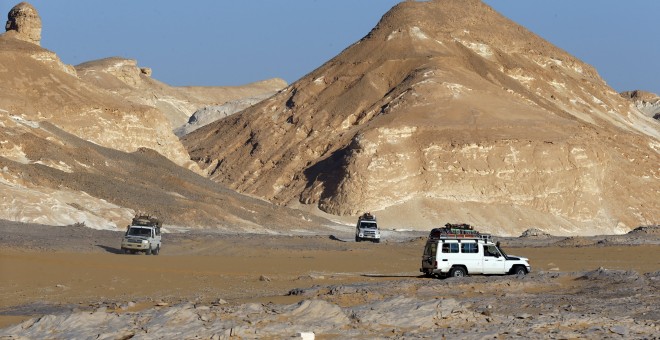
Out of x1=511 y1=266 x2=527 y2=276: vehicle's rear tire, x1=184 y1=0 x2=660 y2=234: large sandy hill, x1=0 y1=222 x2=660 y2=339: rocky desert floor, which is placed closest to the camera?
x1=0 y1=222 x2=660 y2=339: rocky desert floor

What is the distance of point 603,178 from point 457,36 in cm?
3528

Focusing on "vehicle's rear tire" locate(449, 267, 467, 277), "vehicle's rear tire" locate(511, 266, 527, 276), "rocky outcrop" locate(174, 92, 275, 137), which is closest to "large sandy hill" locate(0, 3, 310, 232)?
"vehicle's rear tire" locate(449, 267, 467, 277)

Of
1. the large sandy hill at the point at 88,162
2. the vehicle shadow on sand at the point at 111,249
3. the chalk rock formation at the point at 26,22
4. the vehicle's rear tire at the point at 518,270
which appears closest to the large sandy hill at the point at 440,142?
the large sandy hill at the point at 88,162

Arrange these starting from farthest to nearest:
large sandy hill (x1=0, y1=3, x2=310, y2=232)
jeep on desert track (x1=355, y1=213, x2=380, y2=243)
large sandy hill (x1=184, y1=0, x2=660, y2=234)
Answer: large sandy hill (x1=184, y1=0, x2=660, y2=234)
large sandy hill (x1=0, y1=3, x2=310, y2=232)
jeep on desert track (x1=355, y1=213, x2=380, y2=243)

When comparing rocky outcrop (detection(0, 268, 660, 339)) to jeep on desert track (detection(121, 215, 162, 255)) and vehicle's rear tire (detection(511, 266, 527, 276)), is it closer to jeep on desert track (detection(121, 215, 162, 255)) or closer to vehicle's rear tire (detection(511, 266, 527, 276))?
vehicle's rear tire (detection(511, 266, 527, 276))

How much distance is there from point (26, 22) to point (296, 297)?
9419cm

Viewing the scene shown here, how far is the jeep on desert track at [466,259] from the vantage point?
34.7m

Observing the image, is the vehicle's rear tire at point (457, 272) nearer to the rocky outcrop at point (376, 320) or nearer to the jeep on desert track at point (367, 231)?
the rocky outcrop at point (376, 320)

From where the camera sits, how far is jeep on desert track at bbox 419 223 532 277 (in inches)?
1366

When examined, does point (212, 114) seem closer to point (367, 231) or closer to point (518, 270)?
point (367, 231)

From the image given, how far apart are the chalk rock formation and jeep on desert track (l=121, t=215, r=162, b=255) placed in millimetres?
68312

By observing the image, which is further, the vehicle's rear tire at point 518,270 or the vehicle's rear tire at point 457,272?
the vehicle's rear tire at point 518,270

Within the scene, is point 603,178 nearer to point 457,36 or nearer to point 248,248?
point 457,36

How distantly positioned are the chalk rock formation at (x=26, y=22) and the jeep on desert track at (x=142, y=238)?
2689 inches
